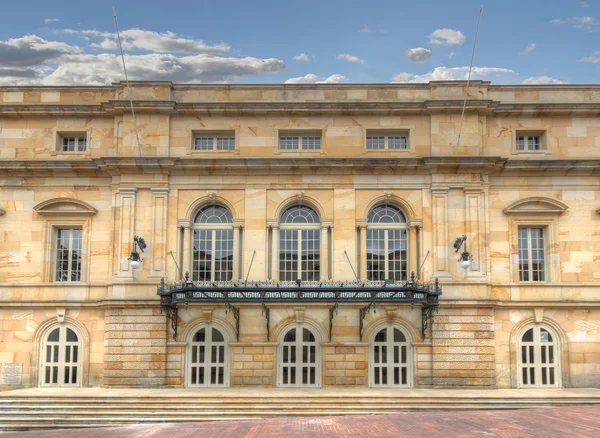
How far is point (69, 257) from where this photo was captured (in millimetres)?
29531

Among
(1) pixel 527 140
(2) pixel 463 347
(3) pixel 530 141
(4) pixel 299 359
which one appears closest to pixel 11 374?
(4) pixel 299 359

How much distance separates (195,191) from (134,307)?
5.46 m

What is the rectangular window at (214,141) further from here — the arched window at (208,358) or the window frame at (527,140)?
the window frame at (527,140)

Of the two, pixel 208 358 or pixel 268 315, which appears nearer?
pixel 268 315

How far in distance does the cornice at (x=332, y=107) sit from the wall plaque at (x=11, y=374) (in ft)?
36.4

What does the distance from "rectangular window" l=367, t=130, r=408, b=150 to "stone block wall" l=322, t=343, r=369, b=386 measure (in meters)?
8.53

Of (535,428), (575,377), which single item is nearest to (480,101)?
(575,377)

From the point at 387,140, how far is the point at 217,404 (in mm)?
13282

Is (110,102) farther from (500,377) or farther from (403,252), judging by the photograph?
(500,377)

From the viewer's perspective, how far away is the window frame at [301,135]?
97.2ft

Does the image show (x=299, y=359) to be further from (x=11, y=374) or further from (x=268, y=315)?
(x=11, y=374)

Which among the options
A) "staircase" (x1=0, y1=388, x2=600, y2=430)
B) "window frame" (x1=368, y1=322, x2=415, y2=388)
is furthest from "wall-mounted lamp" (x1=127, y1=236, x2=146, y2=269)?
"window frame" (x1=368, y1=322, x2=415, y2=388)

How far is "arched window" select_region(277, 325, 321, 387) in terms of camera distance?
91.9 feet

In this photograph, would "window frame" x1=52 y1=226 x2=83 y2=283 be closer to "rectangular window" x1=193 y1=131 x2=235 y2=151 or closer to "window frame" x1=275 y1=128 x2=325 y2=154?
"rectangular window" x1=193 y1=131 x2=235 y2=151
